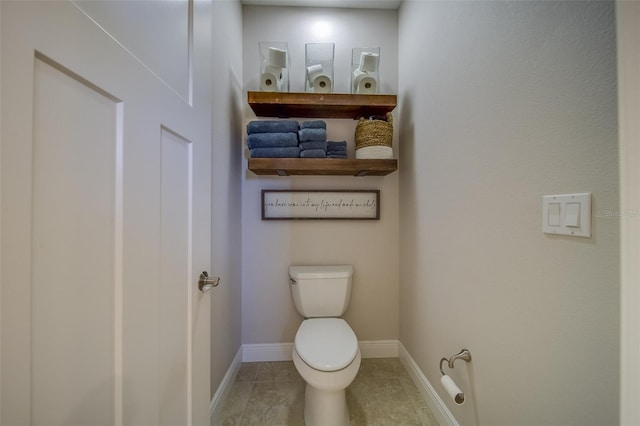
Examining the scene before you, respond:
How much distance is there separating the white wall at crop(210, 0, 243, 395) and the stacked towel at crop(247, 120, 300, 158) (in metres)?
0.16

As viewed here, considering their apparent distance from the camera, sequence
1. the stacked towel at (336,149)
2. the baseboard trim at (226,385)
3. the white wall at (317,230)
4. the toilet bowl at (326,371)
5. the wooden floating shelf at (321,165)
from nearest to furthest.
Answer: the toilet bowl at (326,371) → the baseboard trim at (226,385) → the wooden floating shelf at (321,165) → the stacked towel at (336,149) → the white wall at (317,230)

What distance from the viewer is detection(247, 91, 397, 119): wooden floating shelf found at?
58.0 inches

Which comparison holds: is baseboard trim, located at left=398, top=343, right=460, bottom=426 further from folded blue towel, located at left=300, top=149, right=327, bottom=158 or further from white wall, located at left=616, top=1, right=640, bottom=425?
folded blue towel, located at left=300, top=149, right=327, bottom=158

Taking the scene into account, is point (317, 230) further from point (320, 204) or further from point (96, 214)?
point (96, 214)

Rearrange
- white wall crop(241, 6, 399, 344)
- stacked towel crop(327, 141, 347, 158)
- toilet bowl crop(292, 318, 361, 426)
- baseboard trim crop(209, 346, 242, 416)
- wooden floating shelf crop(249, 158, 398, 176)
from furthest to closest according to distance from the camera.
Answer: white wall crop(241, 6, 399, 344) → stacked towel crop(327, 141, 347, 158) → wooden floating shelf crop(249, 158, 398, 176) → baseboard trim crop(209, 346, 242, 416) → toilet bowl crop(292, 318, 361, 426)

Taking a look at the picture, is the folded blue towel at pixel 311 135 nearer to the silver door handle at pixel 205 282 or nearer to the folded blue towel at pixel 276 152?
the folded blue towel at pixel 276 152

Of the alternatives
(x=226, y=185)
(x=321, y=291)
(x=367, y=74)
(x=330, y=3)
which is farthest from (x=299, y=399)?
(x=330, y=3)

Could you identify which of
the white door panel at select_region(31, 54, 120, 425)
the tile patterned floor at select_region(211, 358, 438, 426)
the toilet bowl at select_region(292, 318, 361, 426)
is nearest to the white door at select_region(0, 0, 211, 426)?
the white door panel at select_region(31, 54, 120, 425)

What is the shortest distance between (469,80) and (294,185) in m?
1.14

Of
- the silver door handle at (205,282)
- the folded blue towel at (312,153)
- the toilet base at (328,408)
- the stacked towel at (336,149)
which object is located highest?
the stacked towel at (336,149)

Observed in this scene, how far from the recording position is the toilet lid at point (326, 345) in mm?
1067

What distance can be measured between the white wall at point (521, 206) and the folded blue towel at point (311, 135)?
61cm

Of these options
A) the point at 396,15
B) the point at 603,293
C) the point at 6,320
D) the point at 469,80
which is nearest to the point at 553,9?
the point at 469,80

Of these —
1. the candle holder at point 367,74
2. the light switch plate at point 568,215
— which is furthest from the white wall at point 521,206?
the candle holder at point 367,74
